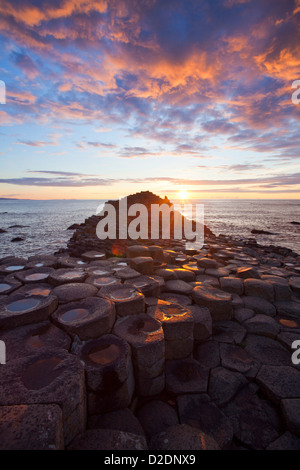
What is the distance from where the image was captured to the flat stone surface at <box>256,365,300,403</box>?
301 centimetres

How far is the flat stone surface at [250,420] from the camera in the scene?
259 cm

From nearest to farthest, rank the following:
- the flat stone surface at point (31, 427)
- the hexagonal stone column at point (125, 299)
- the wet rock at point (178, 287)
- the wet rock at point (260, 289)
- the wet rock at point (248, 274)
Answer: the flat stone surface at point (31, 427), the hexagonal stone column at point (125, 299), the wet rock at point (178, 287), the wet rock at point (260, 289), the wet rock at point (248, 274)

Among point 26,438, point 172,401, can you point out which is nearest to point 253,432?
point 172,401

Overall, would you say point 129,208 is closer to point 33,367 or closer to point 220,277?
point 220,277

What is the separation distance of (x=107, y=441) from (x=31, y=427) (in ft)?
2.45

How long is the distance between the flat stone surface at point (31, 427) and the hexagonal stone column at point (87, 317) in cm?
113

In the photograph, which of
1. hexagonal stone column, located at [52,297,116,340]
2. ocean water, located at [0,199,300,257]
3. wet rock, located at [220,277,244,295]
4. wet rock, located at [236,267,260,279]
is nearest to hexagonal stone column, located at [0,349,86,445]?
hexagonal stone column, located at [52,297,116,340]

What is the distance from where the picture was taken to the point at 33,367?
2.54m

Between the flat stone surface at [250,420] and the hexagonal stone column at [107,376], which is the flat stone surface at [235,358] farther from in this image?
the hexagonal stone column at [107,376]

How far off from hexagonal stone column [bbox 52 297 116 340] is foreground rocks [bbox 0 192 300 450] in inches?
0.6

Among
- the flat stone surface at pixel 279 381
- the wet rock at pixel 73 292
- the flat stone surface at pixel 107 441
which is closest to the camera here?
the flat stone surface at pixel 107 441

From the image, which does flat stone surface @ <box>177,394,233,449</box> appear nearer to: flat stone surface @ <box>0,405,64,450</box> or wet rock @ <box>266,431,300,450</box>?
wet rock @ <box>266,431,300,450</box>

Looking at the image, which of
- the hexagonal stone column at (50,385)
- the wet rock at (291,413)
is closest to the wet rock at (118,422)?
the hexagonal stone column at (50,385)

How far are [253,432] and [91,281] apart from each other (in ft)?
12.0
